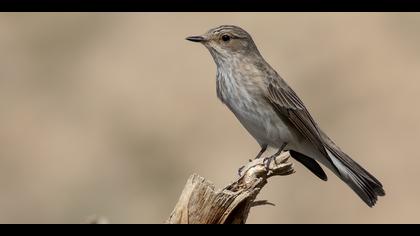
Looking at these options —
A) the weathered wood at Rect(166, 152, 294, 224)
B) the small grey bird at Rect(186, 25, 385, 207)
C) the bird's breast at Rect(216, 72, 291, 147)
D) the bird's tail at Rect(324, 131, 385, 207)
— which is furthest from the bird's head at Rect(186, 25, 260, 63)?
the weathered wood at Rect(166, 152, 294, 224)

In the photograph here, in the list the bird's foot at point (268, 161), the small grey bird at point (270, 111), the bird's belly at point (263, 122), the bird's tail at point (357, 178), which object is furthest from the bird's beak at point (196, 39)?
the bird's foot at point (268, 161)

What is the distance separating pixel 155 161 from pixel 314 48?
465 centimetres

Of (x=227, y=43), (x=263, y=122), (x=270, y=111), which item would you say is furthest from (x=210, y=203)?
(x=227, y=43)

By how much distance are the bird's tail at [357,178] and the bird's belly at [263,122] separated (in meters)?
0.60

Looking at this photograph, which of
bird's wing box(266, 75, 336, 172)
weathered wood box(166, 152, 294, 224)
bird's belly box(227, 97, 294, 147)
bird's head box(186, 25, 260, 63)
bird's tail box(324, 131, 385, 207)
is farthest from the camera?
bird's head box(186, 25, 260, 63)

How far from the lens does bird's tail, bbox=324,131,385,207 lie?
10.5 meters

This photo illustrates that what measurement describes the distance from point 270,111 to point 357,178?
1.07m

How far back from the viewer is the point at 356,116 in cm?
1955

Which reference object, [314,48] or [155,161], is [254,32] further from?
[155,161]

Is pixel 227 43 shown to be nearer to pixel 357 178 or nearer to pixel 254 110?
pixel 254 110

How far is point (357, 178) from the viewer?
1069 centimetres

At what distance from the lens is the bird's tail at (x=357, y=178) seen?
10523 millimetres

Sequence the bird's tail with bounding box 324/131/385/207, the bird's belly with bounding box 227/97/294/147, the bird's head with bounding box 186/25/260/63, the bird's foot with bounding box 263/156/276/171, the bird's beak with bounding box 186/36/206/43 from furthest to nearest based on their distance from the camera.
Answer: the bird's head with bounding box 186/25/260/63
the bird's beak with bounding box 186/36/206/43
the bird's belly with bounding box 227/97/294/147
the bird's tail with bounding box 324/131/385/207
the bird's foot with bounding box 263/156/276/171

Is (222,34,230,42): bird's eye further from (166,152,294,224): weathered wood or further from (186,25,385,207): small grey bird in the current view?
(166,152,294,224): weathered wood
